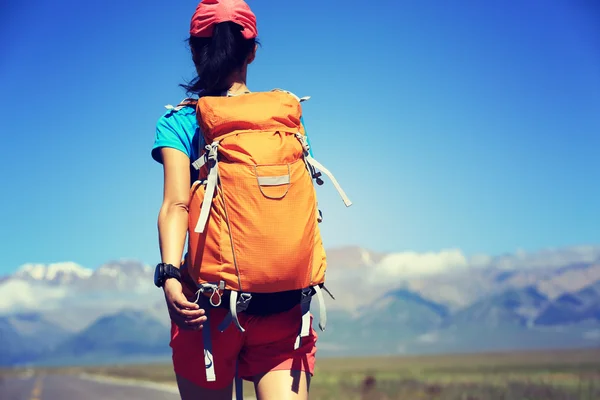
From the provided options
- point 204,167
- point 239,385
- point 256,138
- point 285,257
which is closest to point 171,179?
point 204,167

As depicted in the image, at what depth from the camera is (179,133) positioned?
3.10 m

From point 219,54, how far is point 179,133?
34 centimetres

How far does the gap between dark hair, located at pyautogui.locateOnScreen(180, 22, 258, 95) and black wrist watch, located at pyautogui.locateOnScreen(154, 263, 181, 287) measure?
0.75 m

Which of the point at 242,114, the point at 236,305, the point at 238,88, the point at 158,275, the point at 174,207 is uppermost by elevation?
the point at 238,88

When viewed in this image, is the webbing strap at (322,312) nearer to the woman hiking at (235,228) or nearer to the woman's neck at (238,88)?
the woman hiking at (235,228)

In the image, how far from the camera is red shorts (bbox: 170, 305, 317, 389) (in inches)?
116

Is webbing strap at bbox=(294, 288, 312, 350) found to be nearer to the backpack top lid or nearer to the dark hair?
the backpack top lid

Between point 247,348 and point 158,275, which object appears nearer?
point 158,275

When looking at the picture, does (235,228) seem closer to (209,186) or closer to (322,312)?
(209,186)

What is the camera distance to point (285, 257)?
2.75 metres

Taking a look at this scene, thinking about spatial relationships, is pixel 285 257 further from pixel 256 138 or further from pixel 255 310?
pixel 256 138

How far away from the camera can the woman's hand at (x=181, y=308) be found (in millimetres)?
2790

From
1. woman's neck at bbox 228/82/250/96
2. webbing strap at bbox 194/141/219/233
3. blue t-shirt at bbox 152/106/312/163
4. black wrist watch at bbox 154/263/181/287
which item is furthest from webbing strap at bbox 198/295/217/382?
woman's neck at bbox 228/82/250/96

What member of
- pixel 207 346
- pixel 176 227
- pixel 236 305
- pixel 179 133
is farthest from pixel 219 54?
pixel 207 346
